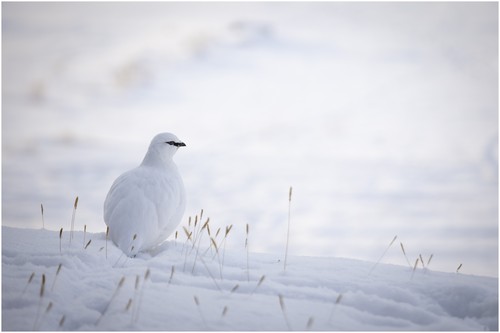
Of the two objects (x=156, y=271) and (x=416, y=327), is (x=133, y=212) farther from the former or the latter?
(x=416, y=327)

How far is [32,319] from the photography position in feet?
9.55

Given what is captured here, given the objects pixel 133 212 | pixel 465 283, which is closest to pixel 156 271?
pixel 133 212

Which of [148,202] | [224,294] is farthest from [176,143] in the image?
[224,294]

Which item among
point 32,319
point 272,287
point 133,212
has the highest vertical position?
point 133,212

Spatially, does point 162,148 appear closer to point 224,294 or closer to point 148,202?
point 148,202

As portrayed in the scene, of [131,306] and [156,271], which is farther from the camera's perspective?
[156,271]

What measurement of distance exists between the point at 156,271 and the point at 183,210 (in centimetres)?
192

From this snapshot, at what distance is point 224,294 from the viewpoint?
11.3 ft

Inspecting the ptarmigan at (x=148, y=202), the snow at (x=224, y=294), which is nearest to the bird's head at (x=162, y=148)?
the ptarmigan at (x=148, y=202)

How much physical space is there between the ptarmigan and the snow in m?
0.46

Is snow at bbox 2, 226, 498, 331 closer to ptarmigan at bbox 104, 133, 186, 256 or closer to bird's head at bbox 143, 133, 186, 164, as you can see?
ptarmigan at bbox 104, 133, 186, 256

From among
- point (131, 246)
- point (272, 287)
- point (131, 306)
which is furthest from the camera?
point (131, 246)

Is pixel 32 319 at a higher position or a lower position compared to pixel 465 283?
lower

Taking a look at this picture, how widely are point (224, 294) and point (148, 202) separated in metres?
2.09
